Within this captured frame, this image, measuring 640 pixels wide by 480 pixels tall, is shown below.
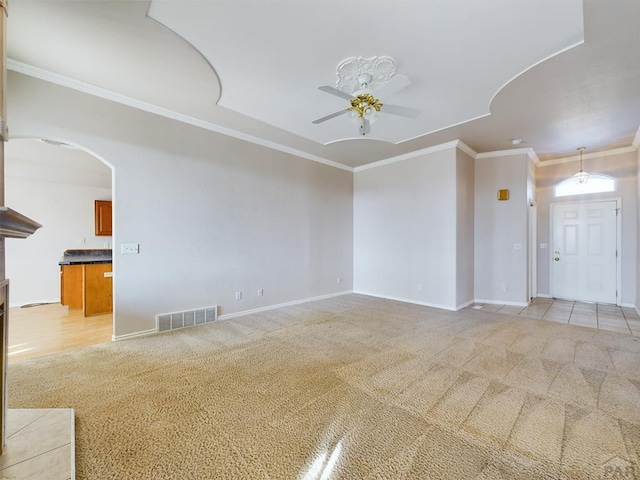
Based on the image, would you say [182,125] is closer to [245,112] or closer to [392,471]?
[245,112]

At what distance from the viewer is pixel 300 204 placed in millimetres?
5246

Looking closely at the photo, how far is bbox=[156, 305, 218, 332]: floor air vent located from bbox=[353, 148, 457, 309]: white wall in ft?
11.1

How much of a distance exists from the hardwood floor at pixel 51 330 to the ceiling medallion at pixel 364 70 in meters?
4.11

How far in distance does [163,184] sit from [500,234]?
19.2 ft

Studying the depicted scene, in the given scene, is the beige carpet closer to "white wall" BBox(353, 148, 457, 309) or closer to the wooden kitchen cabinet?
"white wall" BBox(353, 148, 457, 309)

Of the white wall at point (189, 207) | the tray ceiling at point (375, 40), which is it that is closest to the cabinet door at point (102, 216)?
the white wall at point (189, 207)

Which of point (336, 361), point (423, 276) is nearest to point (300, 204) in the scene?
point (423, 276)

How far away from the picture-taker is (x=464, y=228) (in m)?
5.04

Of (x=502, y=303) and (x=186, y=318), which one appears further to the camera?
(x=502, y=303)

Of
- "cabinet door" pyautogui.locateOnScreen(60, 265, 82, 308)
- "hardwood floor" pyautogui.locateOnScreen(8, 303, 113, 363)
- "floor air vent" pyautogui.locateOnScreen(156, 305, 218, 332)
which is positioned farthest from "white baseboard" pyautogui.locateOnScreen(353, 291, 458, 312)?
"cabinet door" pyautogui.locateOnScreen(60, 265, 82, 308)

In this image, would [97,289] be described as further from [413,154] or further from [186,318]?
[413,154]

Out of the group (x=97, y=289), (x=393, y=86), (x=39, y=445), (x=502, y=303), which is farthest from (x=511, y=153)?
(x=97, y=289)

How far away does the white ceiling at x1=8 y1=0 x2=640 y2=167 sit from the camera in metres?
2.04

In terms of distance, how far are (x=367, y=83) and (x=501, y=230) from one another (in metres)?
4.10
